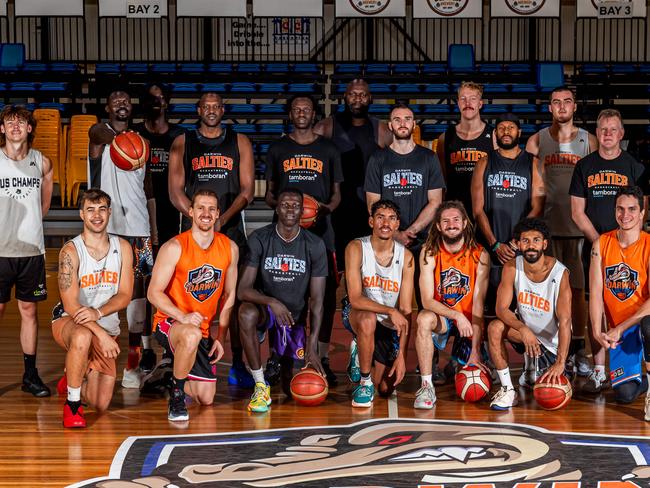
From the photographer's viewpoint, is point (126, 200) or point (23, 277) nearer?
point (23, 277)

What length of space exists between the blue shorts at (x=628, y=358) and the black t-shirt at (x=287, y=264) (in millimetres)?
1779

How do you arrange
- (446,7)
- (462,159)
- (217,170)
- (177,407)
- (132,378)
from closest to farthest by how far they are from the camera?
(177,407) < (132,378) < (217,170) < (462,159) < (446,7)

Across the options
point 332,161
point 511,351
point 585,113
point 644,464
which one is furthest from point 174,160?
point 585,113

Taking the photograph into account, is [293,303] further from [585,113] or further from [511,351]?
[585,113]

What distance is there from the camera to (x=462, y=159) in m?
6.34

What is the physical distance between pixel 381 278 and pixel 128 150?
1733 millimetres

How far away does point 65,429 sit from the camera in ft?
16.5

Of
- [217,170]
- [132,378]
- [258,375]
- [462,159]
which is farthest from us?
[462,159]

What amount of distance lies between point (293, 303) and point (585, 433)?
185cm

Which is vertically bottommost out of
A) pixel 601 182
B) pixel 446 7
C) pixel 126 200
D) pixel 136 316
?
pixel 136 316

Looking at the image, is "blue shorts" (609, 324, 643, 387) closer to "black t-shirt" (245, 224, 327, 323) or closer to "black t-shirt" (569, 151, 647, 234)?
"black t-shirt" (569, 151, 647, 234)

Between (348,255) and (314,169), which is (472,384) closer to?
(348,255)

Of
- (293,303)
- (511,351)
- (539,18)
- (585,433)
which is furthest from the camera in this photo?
(539,18)

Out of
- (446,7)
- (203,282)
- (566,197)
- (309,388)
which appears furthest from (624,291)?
(446,7)
